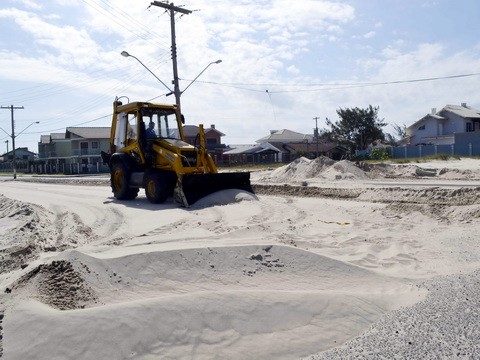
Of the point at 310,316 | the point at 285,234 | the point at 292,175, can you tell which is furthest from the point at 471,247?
the point at 292,175

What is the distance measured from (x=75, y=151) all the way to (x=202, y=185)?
6642 centimetres

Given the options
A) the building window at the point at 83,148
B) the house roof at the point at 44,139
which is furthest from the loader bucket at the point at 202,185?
the house roof at the point at 44,139

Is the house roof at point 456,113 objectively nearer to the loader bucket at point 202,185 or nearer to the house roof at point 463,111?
the house roof at point 463,111

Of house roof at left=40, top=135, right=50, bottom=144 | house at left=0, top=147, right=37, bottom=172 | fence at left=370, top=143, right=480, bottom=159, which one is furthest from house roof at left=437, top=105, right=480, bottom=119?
house at left=0, top=147, right=37, bottom=172

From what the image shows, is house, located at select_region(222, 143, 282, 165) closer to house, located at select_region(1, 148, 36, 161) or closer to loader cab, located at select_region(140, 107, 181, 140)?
loader cab, located at select_region(140, 107, 181, 140)

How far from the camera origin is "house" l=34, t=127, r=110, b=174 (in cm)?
7281

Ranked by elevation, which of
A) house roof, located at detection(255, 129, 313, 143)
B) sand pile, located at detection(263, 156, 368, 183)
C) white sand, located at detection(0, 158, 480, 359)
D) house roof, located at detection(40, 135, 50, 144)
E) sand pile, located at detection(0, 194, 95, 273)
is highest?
house roof, located at detection(40, 135, 50, 144)

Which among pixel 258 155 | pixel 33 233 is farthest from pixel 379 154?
pixel 33 233

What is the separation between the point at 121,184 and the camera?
52.7ft

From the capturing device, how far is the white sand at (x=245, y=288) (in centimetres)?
465

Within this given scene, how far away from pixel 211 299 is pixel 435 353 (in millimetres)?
2178

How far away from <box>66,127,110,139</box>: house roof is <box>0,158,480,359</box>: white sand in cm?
6743

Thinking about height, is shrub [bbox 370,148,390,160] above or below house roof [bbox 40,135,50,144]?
below

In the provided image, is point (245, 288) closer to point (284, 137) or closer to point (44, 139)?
point (284, 137)
